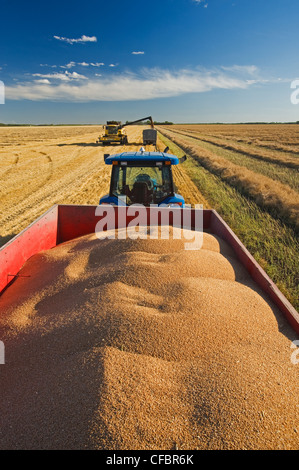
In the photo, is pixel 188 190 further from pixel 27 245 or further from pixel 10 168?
pixel 10 168

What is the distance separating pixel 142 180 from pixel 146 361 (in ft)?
10.7

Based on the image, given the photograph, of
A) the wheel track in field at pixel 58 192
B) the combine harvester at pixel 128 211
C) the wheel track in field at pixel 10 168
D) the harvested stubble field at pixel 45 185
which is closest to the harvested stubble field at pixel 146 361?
the combine harvester at pixel 128 211

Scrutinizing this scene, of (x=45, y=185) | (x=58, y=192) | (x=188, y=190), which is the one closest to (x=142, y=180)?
(x=188, y=190)

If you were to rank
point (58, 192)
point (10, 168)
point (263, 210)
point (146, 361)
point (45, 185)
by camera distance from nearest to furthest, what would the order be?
1. point (146, 361)
2. point (263, 210)
3. point (58, 192)
4. point (45, 185)
5. point (10, 168)

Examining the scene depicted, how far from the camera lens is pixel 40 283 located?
114 inches

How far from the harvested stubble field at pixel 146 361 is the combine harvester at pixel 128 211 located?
807mm

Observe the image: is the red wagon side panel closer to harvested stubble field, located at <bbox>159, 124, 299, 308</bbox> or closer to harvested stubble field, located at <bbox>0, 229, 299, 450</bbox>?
harvested stubble field, located at <bbox>0, 229, 299, 450</bbox>

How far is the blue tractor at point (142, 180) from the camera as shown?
4.29 m

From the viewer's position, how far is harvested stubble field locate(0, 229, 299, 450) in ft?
4.90

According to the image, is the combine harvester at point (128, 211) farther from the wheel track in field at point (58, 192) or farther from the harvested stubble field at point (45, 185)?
the wheel track in field at point (58, 192)

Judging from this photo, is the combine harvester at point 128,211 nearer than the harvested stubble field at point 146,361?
No

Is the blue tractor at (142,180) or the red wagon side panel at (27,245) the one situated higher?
the blue tractor at (142,180)

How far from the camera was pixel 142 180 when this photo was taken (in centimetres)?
463
